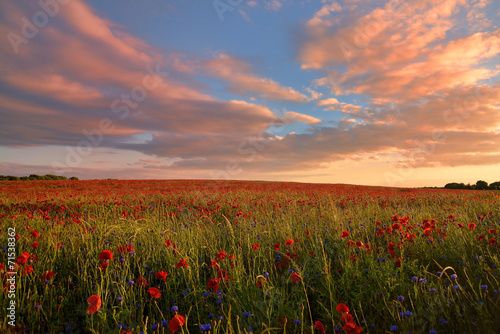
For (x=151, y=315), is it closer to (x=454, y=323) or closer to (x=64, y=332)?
(x=64, y=332)

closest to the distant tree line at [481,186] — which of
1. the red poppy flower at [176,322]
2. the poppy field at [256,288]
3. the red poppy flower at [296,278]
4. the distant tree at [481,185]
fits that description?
the distant tree at [481,185]

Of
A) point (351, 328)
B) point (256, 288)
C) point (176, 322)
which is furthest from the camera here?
point (256, 288)

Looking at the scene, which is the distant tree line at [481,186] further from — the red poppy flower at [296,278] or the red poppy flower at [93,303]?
the red poppy flower at [93,303]

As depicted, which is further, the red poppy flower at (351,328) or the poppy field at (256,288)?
the poppy field at (256,288)

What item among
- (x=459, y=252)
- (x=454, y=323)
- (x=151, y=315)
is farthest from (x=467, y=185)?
(x=151, y=315)

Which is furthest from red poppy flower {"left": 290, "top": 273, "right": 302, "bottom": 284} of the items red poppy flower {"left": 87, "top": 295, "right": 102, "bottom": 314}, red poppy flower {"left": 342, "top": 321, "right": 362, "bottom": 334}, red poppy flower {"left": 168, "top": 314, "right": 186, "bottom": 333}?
red poppy flower {"left": 87, "top": 295, "right": 102, "bottom": 314}

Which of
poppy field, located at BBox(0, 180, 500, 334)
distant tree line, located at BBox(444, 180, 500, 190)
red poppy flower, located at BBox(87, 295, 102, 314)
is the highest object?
distant tree line, located at BBox(444, 180, 500, 190)

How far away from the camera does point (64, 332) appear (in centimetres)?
279

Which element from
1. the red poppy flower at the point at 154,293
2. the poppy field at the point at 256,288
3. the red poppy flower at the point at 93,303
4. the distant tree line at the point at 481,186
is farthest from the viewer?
the distant tree line at the point at 481,186

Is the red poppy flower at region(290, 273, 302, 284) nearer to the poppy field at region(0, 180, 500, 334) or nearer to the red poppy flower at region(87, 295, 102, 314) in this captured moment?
the poppy field at region(0, 180, 500, 334)

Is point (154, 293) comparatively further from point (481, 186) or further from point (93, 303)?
point (481, 186)

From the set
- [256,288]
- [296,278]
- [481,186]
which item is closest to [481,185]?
[481,186]

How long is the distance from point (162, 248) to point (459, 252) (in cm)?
487

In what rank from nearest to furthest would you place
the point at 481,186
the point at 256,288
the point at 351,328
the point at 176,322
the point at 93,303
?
the point at 176,322, the point at 351,328, the point at 93,303, the point at 256,288, the point at 481,186
